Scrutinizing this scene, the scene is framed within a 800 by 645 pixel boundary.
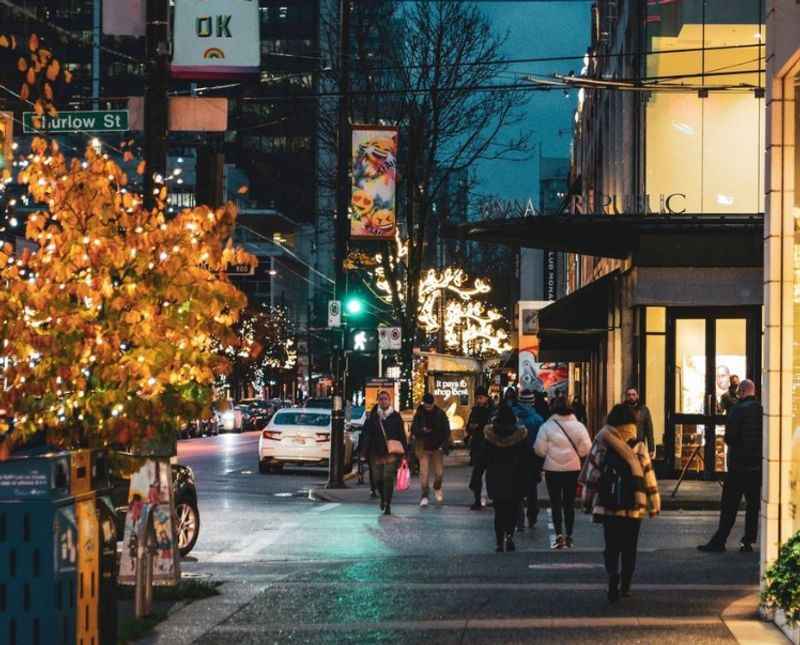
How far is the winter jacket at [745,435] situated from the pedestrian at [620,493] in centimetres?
396

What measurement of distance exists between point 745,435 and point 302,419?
19314 millimetres

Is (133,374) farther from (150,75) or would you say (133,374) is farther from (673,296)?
(673,296)

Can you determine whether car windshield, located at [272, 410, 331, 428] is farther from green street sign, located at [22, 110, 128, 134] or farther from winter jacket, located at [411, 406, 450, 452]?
green street sign, located at [22, 110, 128, 134]

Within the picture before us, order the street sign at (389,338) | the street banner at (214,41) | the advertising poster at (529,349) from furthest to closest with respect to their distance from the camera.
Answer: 1. the advertising poster at (529,349)
2. the street sign at (389,338)
3. the street banner at (214,41)

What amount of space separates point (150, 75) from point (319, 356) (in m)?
98.4

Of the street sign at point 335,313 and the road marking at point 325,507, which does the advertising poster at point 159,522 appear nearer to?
the road marking at point 325,507

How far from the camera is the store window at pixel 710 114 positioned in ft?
96.9

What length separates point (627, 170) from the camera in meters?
33.0

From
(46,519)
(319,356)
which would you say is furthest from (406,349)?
(319,356)

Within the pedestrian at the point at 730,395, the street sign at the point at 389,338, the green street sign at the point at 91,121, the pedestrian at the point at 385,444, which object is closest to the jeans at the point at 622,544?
the green street sign at the point at 91,121

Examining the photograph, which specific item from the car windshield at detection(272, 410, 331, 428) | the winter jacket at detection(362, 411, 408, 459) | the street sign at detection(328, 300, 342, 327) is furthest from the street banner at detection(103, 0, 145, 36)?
the car windshield at detection(272, 410, 331, 428)

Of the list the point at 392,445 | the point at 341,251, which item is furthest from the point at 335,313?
the point at 392,445

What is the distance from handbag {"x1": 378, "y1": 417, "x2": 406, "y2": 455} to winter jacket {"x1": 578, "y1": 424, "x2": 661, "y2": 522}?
A: 911 centimetres

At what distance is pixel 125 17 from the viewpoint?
1471cm
